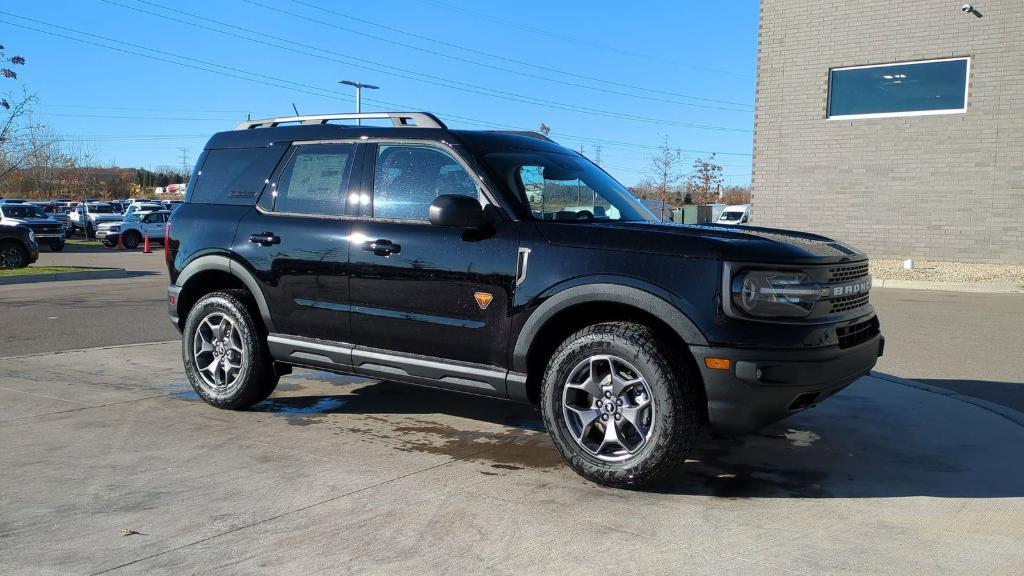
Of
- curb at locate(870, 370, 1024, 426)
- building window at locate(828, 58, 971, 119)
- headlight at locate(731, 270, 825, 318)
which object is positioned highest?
building window at locate(828, 58, 971, 119)

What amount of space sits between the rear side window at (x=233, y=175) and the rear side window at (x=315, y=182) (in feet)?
0.55

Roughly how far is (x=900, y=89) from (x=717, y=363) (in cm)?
1783

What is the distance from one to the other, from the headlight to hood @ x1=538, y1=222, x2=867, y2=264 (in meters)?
0.08

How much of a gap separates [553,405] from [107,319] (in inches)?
343

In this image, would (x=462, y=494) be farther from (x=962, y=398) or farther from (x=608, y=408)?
(x=962, y=398)

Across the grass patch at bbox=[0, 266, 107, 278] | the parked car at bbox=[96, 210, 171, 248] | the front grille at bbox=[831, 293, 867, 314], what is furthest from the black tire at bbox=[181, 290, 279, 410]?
the parked car at bbox=[96, 210, 171, 248]

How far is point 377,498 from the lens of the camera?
4168 millimetres

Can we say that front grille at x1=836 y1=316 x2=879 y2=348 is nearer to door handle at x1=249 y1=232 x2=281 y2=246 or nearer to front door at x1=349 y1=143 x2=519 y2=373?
front door at x1=349 y1=143 x2=519 y2=373

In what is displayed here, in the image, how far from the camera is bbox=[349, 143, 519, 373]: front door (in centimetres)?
481

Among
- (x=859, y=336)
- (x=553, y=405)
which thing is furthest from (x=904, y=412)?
(x=553, y=405)

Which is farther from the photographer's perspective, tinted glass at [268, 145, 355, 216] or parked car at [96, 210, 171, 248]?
parked car at [96, 210, 171, 248]

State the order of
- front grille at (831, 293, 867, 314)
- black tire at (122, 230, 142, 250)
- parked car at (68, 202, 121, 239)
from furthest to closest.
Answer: parked car at (68, 202, 121, 239) < black tire at (122, 230, 142, 250) < front grille at (831, 293, 867, 314)

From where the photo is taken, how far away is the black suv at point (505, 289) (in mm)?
4176

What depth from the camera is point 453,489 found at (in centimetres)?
432
